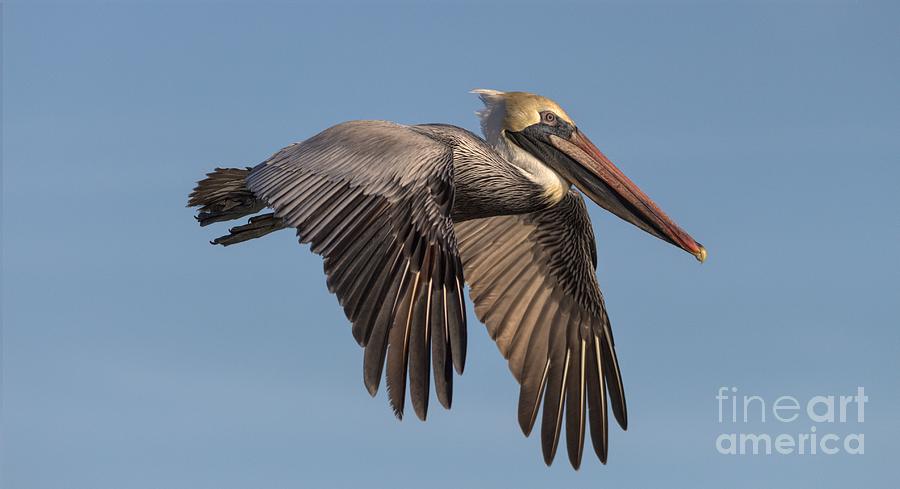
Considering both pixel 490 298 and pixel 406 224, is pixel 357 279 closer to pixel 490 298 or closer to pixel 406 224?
pixel 406 224

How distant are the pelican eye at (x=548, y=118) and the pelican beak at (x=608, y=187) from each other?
14cm

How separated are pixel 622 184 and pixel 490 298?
182 centimetres

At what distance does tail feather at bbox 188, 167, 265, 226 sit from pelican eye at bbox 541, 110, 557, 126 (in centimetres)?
274

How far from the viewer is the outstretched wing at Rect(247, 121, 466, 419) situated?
8.95 meters

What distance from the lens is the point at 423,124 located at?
1220 centimetres

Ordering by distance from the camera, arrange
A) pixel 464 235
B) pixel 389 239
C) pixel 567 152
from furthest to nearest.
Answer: pixel 464 235
pixel 567 152
pixel 389 239

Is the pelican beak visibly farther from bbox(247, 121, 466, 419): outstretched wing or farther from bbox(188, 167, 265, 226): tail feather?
bbox(188, 167, 265, 226): tail feather

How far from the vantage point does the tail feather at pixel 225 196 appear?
12156 mm

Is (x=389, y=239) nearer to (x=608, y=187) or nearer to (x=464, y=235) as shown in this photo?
(x=608, y=187)

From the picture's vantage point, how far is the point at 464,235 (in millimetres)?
13406

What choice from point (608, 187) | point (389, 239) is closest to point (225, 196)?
point (389, 239)

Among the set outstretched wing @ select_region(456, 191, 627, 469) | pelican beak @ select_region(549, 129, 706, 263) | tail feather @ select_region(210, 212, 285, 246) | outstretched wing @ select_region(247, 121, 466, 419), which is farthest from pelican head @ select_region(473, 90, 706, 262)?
tail feather @ select_region(210, 212, 285, 246)

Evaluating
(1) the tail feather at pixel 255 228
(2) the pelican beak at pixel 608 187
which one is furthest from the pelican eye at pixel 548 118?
(1) the tail feather at pixel 255 228

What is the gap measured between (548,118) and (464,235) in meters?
1.76
